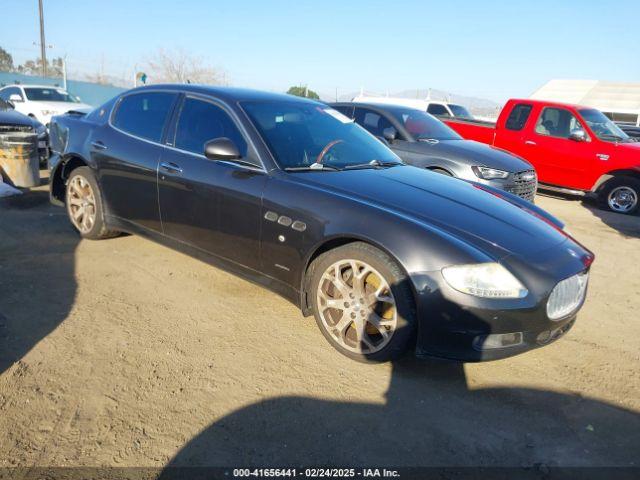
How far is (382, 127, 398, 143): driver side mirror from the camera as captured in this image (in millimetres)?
7211

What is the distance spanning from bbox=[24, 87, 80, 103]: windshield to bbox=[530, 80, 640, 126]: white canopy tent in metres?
35.4

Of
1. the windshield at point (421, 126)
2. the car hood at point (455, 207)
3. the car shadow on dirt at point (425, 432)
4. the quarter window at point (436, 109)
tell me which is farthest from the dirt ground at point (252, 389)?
the quarter window at point (436, 109)

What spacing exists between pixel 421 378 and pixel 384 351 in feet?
0.98

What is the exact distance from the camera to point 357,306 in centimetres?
300

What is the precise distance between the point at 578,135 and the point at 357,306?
762 centimetres

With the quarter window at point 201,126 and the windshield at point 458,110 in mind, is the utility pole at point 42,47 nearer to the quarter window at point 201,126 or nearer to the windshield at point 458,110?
the windshield at point 458,110

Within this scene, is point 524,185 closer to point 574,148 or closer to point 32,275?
point 574,148

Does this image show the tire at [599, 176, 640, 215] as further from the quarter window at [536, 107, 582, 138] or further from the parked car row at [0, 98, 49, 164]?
the parked car row at [0, 98, 49, 164]

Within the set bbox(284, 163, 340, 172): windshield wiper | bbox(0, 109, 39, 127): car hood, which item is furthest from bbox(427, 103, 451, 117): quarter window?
bbox(284, 163, 340, 172): windshield wiper

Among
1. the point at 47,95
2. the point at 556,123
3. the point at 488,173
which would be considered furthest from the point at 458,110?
the point at 47,95

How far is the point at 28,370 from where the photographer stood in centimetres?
279

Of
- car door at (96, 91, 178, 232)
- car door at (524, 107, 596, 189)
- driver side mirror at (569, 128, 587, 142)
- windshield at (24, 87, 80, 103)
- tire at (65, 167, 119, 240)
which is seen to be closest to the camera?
car door at (96, 91, 178, 232)

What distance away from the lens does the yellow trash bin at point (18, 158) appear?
700 centimetres

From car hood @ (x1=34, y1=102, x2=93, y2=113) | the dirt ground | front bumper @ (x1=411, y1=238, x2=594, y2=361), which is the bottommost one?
the dirt ground
